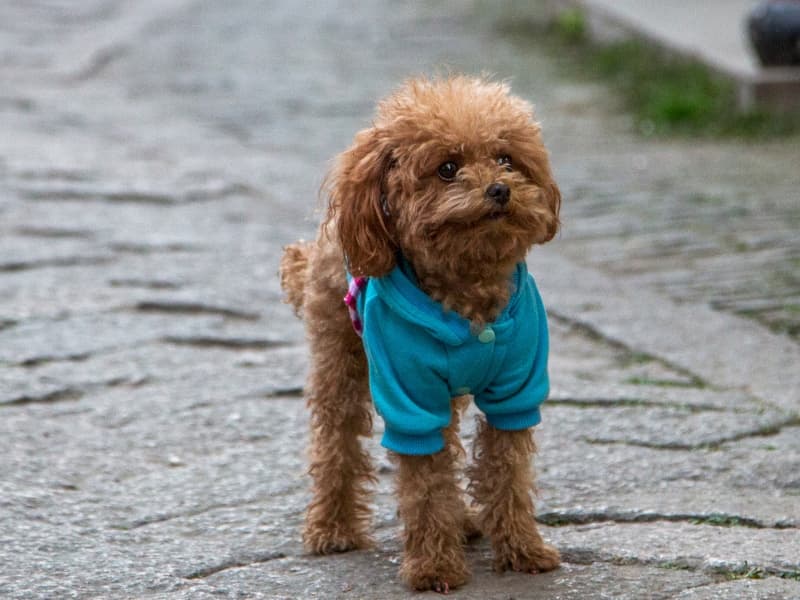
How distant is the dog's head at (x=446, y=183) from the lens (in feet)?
9.98

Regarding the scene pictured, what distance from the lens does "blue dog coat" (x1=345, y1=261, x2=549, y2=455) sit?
10.4 feet

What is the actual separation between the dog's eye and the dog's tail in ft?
2.51

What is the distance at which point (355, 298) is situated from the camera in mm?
3307

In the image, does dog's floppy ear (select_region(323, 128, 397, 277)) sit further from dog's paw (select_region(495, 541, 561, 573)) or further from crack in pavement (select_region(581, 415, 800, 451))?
crack in pavement (select_region(581, 415, 800, 451))

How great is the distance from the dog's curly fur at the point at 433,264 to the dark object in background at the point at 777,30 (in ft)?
20.4

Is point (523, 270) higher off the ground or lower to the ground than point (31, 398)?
higher

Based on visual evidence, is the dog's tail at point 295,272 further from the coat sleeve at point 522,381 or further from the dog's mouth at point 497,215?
the dog's mouth at point 497,215

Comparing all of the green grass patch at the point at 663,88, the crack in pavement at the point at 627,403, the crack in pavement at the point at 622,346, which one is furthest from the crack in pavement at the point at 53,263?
the green grass patch at the point at 663,88

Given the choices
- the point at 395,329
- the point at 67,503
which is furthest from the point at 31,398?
the point at 395,329

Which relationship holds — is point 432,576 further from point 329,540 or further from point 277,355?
point 277,355

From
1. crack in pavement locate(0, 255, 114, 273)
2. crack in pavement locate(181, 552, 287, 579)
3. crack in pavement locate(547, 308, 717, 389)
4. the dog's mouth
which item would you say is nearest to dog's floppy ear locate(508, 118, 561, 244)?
the dog's mouth

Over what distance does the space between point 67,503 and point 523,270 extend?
1470 mm

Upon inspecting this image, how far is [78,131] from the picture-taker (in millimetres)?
9031

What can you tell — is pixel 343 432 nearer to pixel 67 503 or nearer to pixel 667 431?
pixel 67 503
